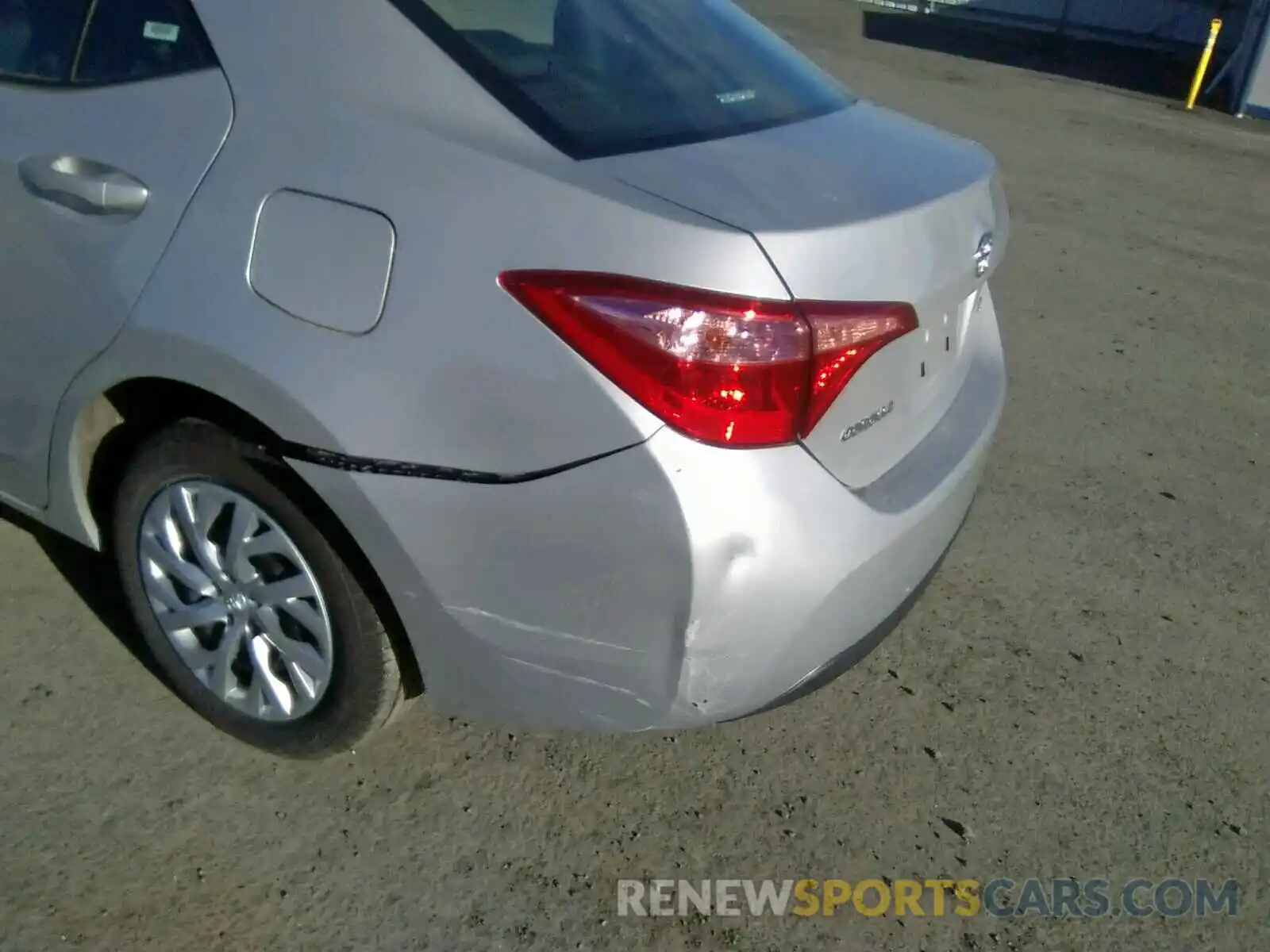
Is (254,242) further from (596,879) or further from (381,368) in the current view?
(596,879)

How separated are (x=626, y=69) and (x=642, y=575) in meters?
1.08

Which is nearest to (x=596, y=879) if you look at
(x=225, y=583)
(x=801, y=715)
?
(x=801, y=715)

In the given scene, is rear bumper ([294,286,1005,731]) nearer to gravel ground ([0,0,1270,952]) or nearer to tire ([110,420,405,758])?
tire ([110,420,405,758])

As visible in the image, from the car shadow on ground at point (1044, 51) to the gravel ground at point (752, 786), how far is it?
1367 cm

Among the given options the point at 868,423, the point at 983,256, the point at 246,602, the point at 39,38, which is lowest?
the point at 246,602

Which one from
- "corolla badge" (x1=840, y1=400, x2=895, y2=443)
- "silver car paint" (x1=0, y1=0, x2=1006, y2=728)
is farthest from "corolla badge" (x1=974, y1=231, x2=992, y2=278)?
"corolla badge" (x1=840, y1=400, x2=895, y2=443)

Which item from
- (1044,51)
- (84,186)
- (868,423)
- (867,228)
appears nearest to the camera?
(867,228)

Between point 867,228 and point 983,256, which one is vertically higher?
point 867,228

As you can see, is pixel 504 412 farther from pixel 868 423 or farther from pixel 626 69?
pixel 626 69

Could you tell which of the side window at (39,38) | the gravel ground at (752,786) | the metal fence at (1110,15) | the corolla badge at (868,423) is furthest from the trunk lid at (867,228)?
the metal fence at (1110,15)

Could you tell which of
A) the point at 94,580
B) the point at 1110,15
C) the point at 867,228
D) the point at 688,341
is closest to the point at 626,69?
the point at 867,228

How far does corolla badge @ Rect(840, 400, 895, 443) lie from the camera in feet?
6.69

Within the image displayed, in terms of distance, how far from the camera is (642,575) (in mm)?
1931

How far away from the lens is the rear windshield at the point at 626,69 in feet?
6.81
